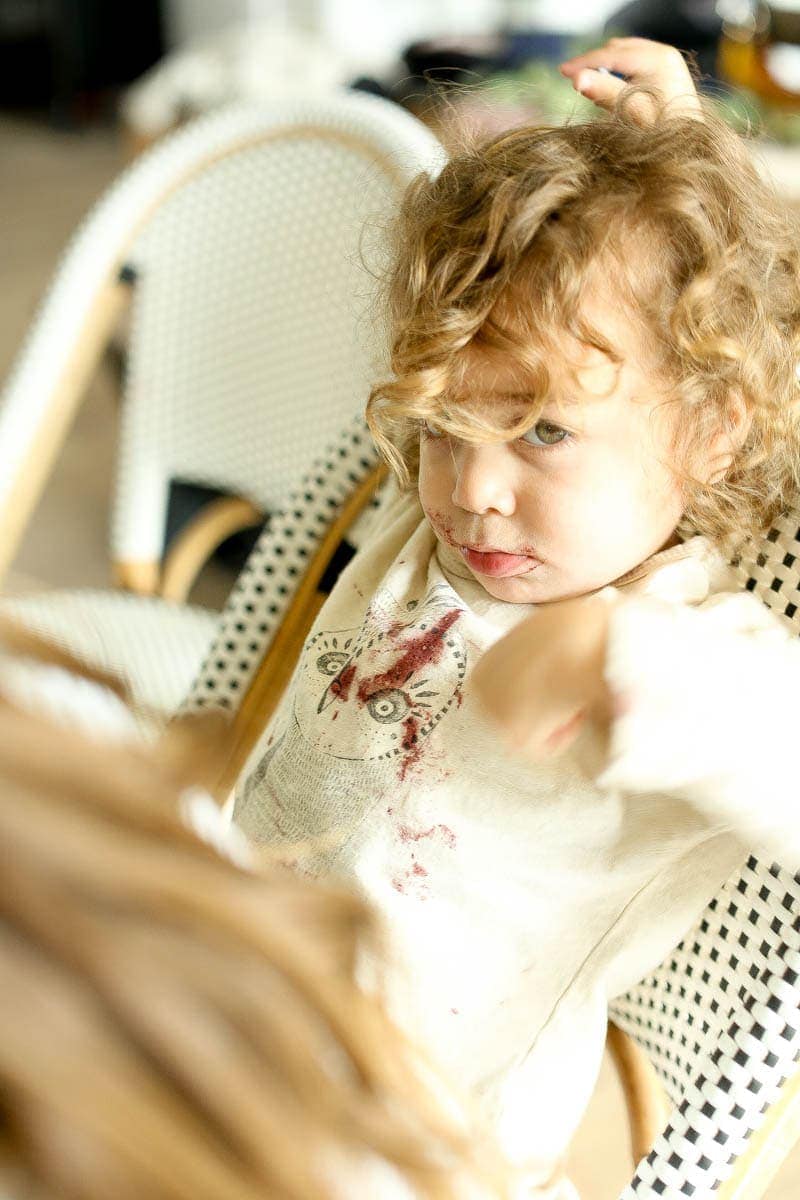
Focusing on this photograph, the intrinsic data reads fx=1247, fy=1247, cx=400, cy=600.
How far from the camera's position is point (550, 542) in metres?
0.74

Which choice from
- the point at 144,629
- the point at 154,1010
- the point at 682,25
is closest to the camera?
the point at 154,1010

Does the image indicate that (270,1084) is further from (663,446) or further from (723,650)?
(663,446)

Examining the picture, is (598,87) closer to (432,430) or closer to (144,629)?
(432,430)

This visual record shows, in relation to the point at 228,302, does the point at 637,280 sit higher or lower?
higher

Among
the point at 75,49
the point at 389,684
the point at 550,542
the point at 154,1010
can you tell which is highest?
the point at 154,1010

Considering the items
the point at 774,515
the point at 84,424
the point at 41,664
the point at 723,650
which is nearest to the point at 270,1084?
the point at 41,664

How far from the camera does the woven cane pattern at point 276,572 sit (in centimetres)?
98

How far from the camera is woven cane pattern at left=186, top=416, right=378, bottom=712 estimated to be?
980mm

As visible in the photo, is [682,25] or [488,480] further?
[682,25]

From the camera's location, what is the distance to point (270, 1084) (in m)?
0.32

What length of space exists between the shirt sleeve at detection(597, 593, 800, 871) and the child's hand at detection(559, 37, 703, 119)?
0.41 metres

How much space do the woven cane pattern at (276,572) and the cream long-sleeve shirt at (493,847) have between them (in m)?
0.15

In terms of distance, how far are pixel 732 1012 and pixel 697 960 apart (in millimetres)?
60

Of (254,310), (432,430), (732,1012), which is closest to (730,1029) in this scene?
(732,1012)
